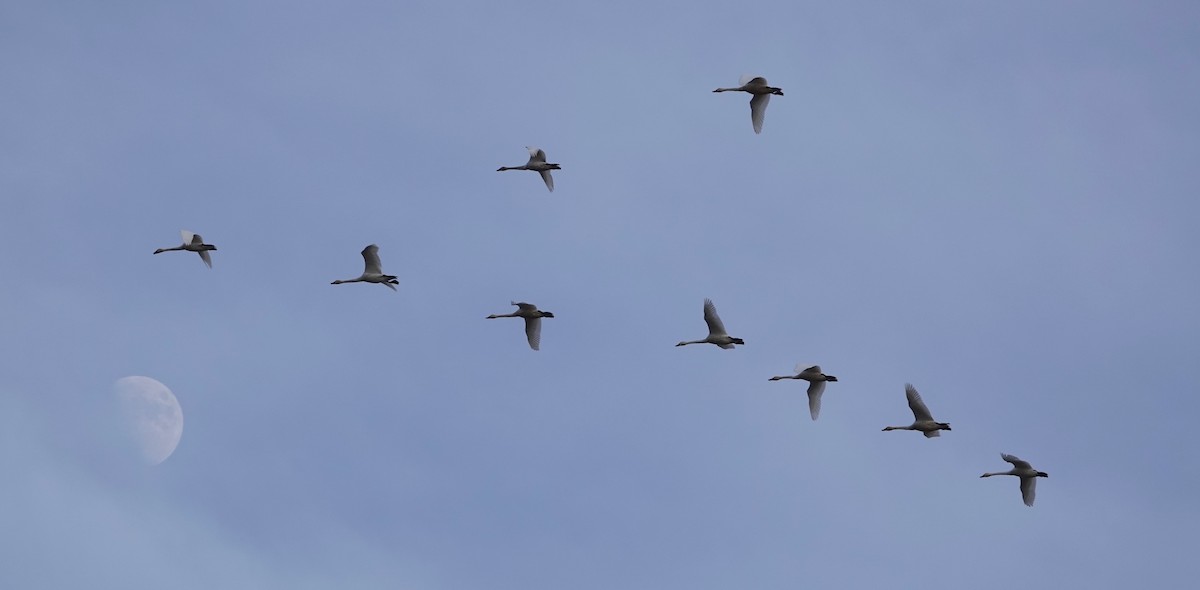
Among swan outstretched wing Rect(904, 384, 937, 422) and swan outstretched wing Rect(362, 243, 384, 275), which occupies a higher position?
swan outstretched wing Rect(362, 243, 384, 275)

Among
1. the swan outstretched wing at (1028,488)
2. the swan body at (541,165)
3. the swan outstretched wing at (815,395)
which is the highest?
the swan body at (541,165)

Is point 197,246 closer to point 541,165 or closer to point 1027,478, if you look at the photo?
point 541,165

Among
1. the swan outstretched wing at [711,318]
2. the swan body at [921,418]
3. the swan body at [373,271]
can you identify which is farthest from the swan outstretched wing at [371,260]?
the swan body at [921,418]

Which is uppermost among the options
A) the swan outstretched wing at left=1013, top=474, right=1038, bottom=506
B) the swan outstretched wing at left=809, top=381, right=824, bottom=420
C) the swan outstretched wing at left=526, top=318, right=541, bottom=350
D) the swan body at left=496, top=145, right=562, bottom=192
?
the swan body at left=496, top=145, right=562, bottom=192

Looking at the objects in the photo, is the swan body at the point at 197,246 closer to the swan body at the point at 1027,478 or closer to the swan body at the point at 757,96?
the swan body at the point at 757,96

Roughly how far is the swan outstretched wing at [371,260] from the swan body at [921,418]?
65.6 feet

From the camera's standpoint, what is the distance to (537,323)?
57.3m

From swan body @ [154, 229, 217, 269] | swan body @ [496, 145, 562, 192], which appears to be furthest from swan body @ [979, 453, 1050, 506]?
swan body @ [154, 229, 217, 269]

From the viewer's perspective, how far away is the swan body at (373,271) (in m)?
56.2

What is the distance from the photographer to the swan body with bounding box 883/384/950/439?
55.5m

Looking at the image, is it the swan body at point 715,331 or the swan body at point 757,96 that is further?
the swan body at point 715,331

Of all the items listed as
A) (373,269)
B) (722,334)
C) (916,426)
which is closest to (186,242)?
(373,269)

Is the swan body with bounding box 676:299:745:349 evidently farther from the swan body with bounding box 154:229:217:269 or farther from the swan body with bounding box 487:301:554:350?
the swan body with bounding box 154:229:217:269

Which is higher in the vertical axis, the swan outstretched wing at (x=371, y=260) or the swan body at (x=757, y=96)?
the swan body at (x=757, y=96)
